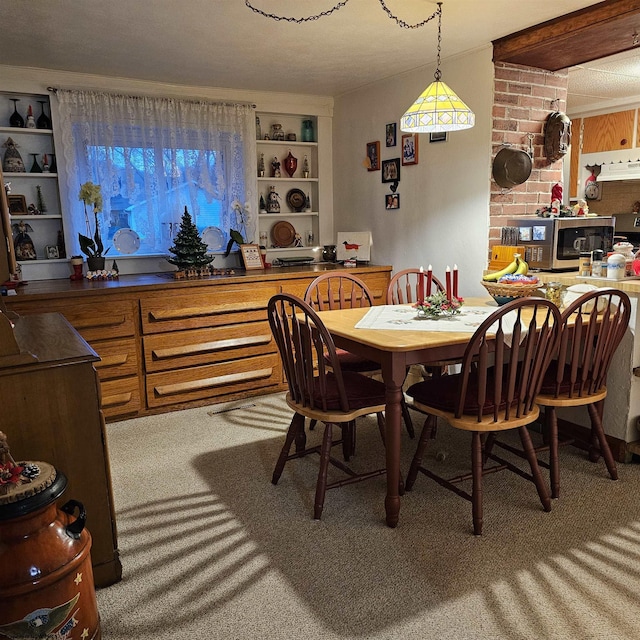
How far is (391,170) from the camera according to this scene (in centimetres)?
415

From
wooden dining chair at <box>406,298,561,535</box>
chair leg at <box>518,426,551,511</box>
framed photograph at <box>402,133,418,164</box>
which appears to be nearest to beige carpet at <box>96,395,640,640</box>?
chair leg at <box>518,426,551,511</box>

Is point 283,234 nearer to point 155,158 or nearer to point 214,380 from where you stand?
point 155,158

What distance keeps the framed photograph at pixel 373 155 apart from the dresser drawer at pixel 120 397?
2.34 m

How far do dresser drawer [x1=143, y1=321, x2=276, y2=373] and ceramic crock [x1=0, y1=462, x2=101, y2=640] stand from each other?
203 centimetres

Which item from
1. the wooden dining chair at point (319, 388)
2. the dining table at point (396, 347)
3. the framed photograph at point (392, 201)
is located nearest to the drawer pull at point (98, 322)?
the wooden dining chair at point (319, 388)

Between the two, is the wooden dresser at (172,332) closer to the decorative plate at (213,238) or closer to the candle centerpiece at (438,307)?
the decorative plate at (213,238)

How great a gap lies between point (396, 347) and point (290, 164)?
2988mm

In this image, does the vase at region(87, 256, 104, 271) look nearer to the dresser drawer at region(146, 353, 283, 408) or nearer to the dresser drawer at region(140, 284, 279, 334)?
the dresser drawer at region(140, 284, 279, 334)

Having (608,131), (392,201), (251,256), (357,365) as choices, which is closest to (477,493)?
(357,365)

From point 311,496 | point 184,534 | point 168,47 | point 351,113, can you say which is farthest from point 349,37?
point 184,534

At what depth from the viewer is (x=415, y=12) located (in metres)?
2.78

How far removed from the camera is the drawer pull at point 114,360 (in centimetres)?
338

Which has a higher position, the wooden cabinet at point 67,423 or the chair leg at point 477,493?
the wooden cabinet at point 67,423

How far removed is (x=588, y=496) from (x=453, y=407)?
30.0 inches
